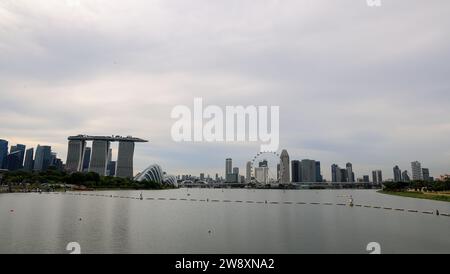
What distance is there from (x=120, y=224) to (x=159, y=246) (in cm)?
1400

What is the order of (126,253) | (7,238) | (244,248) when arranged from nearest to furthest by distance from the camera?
(126,253) → (244,248) → (7,238)

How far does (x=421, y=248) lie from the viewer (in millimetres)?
27375

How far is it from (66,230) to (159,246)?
12.0 meters

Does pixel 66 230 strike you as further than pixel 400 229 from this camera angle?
No

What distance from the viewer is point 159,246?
88.5 feet
